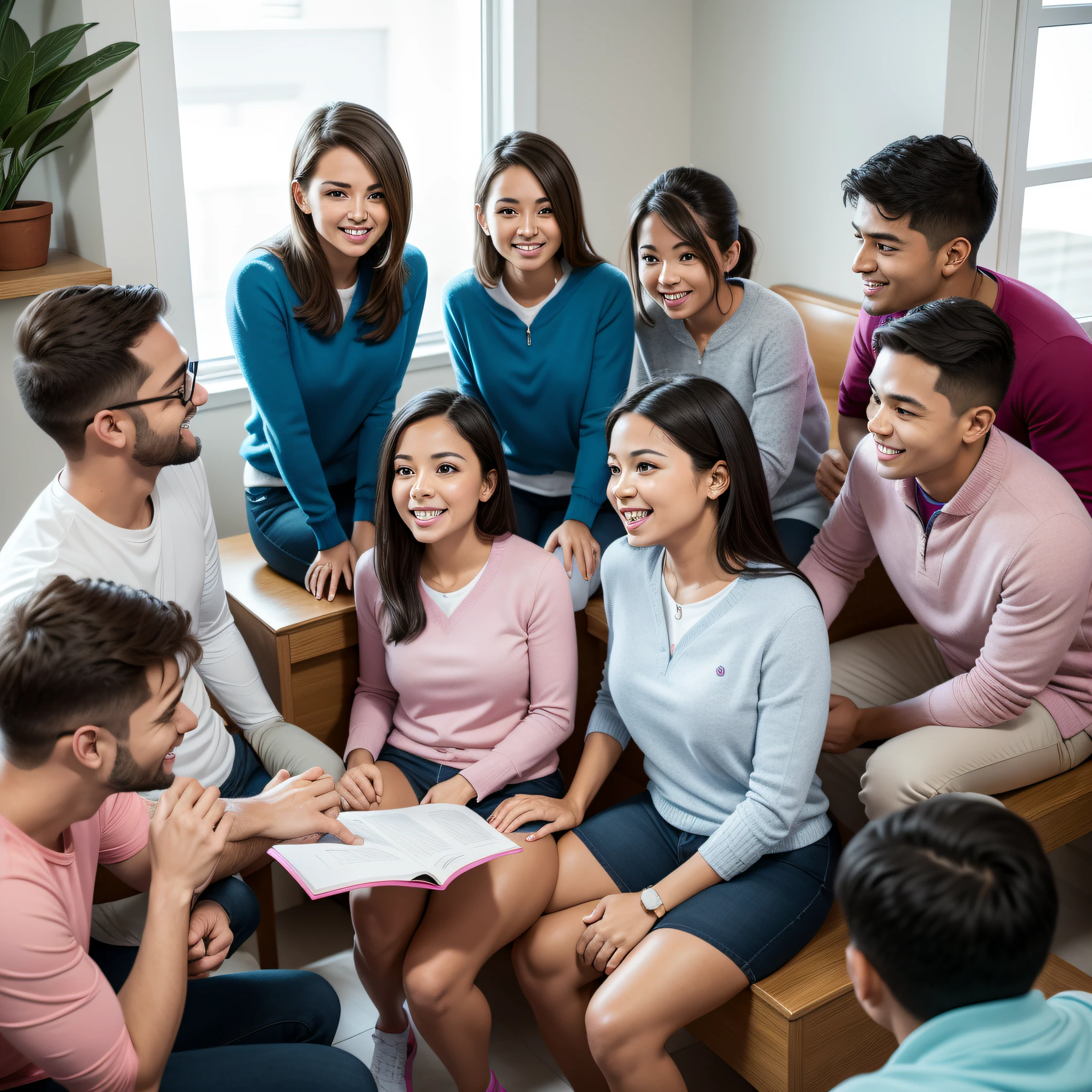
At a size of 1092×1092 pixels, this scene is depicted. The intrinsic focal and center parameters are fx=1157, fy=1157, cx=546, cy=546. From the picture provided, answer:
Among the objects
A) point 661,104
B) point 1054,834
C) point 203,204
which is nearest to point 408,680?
point 1054,834

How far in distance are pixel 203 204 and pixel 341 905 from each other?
5.95ft

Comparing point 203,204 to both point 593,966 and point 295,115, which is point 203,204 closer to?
point 295,115

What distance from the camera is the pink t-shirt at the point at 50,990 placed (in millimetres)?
→ 1144

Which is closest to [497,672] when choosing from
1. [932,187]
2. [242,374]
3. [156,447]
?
[156,447]

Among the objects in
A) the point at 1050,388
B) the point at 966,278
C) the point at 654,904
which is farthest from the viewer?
the point at 966,278

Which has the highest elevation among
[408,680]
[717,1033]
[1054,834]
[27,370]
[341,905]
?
[27,370]

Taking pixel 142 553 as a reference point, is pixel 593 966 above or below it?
below

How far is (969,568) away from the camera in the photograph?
1842 mm

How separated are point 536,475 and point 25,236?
124cm

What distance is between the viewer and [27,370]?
1685mm

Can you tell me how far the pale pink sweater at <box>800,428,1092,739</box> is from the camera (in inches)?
69.3

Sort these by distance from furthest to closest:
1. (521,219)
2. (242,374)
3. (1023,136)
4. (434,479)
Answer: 1. (1023,136)
2. (242,374)
3. (521,219)
4. (434,479)

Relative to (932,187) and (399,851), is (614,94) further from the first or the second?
(399,851)

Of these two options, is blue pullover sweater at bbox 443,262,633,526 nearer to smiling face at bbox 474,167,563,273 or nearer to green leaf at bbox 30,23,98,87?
smiling face at bbox 474,167,563,273
